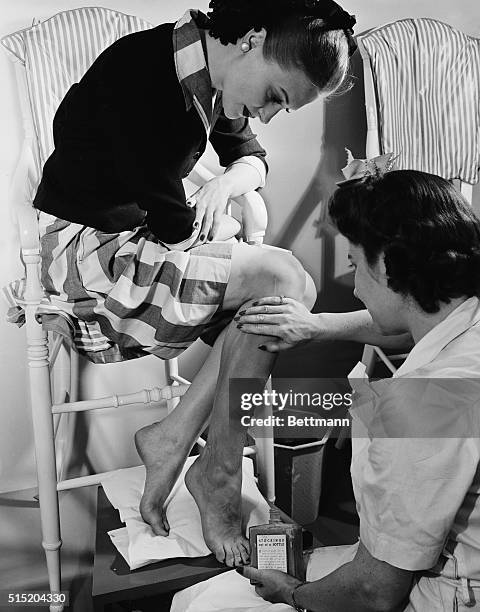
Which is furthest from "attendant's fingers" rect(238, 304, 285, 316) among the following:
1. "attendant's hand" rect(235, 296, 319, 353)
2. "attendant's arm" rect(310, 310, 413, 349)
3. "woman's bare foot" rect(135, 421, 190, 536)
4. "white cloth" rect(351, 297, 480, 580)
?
"white cloth" rect(351, 297, 480, 580)

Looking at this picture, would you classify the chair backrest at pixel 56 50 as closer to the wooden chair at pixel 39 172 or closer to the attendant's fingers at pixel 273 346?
the wooden chair at pixel 39 172

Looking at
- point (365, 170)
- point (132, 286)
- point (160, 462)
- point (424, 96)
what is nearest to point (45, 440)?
point (160, 462)

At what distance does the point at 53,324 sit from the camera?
3.58 feet

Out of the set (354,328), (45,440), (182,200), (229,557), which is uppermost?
(182,200)

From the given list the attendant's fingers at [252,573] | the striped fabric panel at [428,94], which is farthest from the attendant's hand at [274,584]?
the striped fabric panel at [428,94]

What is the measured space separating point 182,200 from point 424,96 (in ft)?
1.69

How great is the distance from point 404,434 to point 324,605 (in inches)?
9.4

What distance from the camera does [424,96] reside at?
4.14 feet

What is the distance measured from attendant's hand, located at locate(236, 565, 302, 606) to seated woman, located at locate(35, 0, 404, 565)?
0.32ft

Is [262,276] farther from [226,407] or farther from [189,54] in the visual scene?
[189,54]

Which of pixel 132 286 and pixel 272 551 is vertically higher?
pixel 132 286

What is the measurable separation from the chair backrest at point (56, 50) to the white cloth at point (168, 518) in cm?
51

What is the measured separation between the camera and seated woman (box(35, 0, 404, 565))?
36.7 inches

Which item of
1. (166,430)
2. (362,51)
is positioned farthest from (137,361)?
(362,51)
